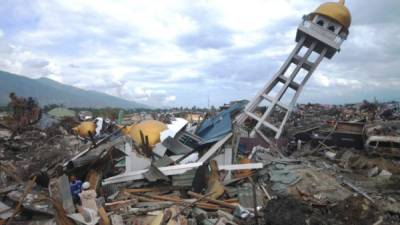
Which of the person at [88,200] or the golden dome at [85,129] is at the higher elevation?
the golden dome at [85,129]

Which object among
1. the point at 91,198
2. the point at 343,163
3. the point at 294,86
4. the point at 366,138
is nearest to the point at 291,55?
the point at 294,86

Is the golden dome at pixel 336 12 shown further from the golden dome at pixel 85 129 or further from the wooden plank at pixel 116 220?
the golden dome at pixel 85 129

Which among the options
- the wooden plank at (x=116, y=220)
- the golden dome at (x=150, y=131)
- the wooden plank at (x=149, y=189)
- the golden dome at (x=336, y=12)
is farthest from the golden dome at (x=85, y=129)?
the wooden plank at (x=116, y=220)

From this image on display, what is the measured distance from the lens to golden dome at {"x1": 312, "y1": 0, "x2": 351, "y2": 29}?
719 inches

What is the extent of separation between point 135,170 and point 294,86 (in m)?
12.3

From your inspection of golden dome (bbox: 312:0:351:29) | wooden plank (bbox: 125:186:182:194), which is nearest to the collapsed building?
wooden plank (bbox: 125:186:182:194)

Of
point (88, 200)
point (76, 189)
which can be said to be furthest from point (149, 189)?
point (88, 200)

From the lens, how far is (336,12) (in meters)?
18.3

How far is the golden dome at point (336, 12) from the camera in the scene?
59.9 feet

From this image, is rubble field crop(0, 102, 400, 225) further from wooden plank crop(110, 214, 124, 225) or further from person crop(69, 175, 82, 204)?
person crop(69, 175, 82, 204)

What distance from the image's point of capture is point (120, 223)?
7516 millimetres

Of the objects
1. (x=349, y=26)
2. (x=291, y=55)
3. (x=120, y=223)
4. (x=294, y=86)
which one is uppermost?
(x=349, y=26)

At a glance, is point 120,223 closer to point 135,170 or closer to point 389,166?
point 135,170

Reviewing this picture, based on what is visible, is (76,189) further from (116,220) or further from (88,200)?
(116,220)
